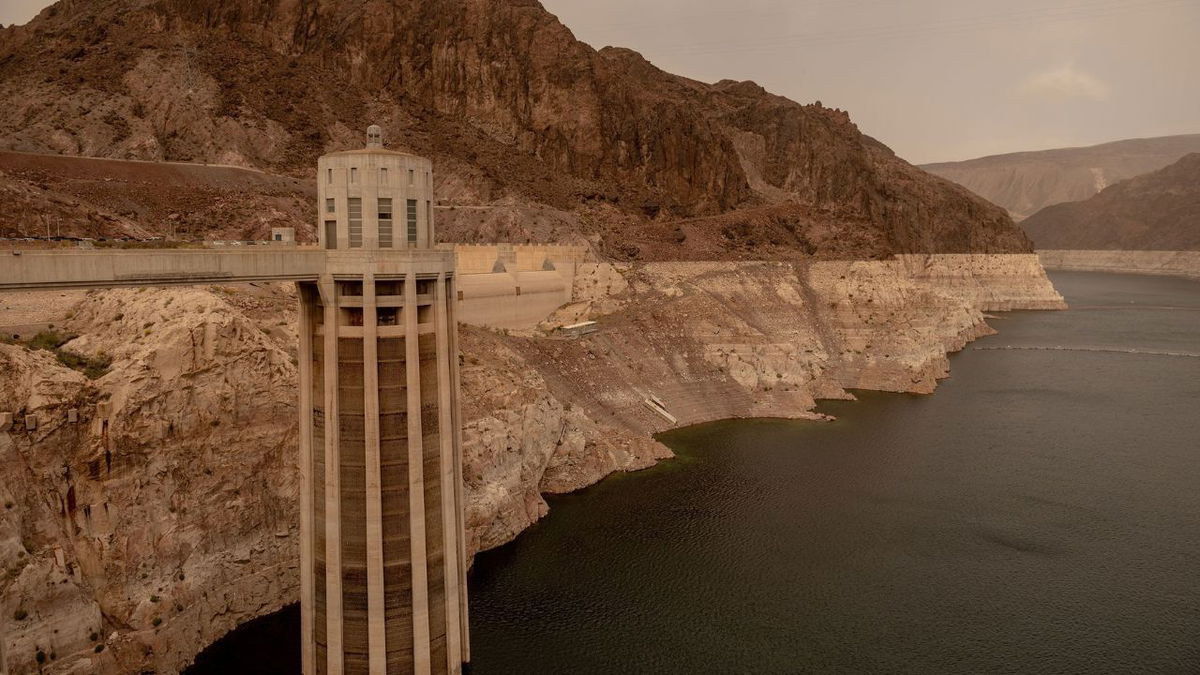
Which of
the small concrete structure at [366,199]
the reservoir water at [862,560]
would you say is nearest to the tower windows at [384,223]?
Result: the small concrete structure at [366,199]

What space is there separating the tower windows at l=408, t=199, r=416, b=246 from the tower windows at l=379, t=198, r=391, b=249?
0.68 meters

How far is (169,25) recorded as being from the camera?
112688 millimetres

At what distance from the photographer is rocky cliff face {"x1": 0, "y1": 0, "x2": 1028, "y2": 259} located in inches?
3787

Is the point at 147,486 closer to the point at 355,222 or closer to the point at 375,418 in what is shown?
the point at 375,418

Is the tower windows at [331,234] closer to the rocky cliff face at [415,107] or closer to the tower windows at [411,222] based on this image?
the tower windows at [411,222]

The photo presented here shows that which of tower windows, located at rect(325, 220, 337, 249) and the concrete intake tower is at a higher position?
tower windows, located at rect(325, 220, 337, 249)

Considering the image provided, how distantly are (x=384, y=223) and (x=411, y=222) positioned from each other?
89cm

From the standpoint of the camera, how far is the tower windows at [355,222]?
22.6 meters

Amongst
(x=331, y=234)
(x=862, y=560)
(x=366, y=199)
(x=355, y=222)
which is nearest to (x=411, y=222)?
(x=366, y=199)

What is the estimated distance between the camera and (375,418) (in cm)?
2264

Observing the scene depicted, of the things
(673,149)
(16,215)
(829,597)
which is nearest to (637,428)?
(829,597)

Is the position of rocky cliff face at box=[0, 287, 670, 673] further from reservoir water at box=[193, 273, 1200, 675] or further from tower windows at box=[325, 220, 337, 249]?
tower windows at box=[325, 220, 337, 249]

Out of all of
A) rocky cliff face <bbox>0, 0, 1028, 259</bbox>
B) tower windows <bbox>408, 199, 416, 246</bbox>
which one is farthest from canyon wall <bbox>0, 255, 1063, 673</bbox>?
rocky cliff face <bbox>0, 0, 1028, 259</bbox>

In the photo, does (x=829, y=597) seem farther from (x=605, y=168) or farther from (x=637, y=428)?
(x=605, y=168)
